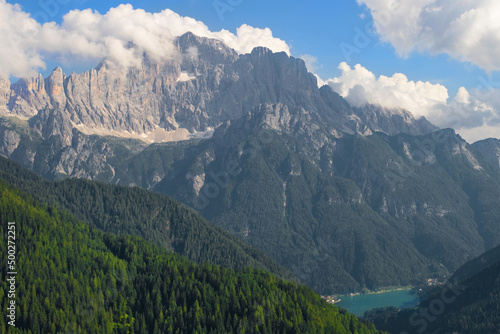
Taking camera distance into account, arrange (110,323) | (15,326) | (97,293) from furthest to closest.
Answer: (97,293) → (110,323) → (15,326)

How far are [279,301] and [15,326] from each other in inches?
2990

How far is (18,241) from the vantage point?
573 ft

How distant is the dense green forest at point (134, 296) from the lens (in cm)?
14762

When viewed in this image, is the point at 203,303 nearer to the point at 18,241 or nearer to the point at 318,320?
the point at 318,320

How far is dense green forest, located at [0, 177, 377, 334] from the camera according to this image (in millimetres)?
147625

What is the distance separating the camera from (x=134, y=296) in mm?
165375

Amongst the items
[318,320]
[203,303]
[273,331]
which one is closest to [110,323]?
[203,303]

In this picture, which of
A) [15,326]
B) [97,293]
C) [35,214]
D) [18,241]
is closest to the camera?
[15,326]

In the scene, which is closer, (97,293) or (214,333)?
(214,333)

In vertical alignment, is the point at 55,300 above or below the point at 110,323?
above
